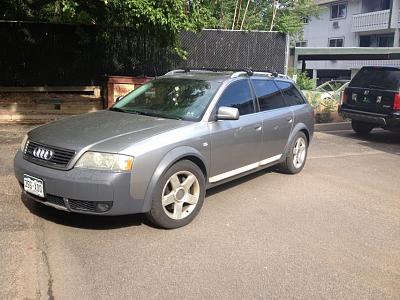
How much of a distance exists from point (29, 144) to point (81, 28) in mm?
7265

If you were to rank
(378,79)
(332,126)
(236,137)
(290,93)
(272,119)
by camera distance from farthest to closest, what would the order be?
(332,126) → (378,79) → (290,93) → (272,119) → (236,137)

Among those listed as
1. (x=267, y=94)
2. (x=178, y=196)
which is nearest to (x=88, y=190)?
(x=178, y=196)

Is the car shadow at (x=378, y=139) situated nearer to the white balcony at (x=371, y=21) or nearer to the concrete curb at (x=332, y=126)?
the concrete curb at (x=332, y=126)

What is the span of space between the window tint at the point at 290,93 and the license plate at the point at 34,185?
381cm

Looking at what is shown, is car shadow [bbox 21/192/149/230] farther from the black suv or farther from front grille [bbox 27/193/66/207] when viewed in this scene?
the black suv

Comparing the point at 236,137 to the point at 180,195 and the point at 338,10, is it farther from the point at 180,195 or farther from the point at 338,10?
the point at 338,10

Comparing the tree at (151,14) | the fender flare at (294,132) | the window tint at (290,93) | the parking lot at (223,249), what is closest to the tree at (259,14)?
the tree at (151,14)

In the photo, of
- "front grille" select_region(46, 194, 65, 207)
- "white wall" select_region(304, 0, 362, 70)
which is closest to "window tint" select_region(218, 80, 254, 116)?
"front grille" select_region(46, 194, 65, 207)

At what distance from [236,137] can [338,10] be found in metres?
36.1

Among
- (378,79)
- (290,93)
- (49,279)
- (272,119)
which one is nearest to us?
(49,279)

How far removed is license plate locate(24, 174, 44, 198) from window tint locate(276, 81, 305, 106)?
3.81m

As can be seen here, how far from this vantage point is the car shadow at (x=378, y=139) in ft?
32.8

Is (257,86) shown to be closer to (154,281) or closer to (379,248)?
(379,248)

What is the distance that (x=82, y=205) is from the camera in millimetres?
4332
